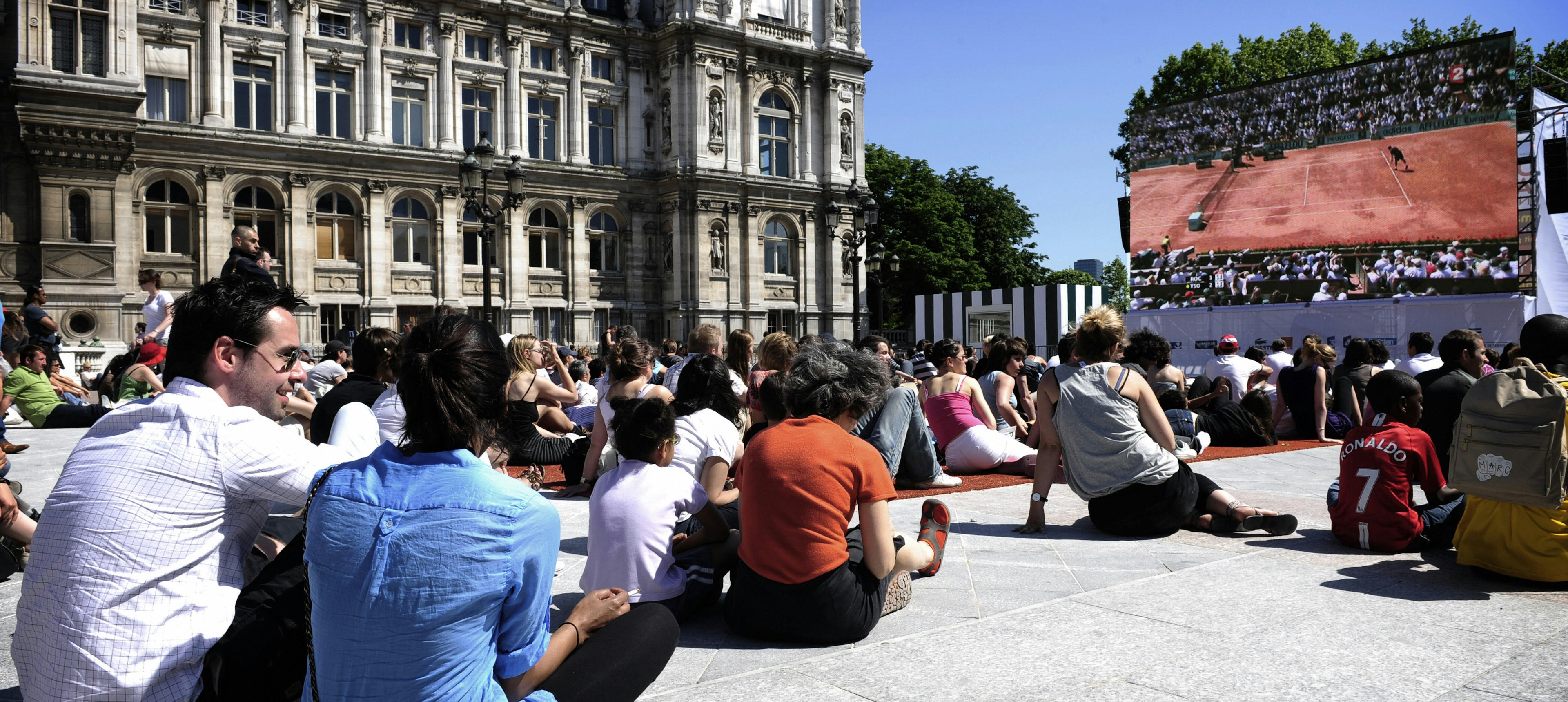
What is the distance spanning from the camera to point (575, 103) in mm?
34344

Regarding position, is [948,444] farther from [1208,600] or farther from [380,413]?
[380,413]

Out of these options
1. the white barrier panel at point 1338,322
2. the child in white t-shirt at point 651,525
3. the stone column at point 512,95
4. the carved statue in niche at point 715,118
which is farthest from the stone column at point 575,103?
the child in white t-shirt at point 651,525

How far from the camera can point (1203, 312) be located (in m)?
29.8

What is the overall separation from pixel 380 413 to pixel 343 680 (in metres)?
4.14

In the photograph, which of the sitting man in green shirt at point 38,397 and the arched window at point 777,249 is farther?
the arched window at point 777,249

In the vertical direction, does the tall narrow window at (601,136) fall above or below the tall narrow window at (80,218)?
above

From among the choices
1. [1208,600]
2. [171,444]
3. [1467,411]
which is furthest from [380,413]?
[1467,411]

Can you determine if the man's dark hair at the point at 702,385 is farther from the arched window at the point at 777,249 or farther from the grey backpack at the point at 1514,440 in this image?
the arched window at the point at 777,249

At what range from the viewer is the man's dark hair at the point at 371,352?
6.76m

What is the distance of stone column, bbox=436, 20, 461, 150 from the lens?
31.8 m

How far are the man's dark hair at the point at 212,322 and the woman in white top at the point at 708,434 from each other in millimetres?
2522

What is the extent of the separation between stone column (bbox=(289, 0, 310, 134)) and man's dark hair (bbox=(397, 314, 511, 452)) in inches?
1220

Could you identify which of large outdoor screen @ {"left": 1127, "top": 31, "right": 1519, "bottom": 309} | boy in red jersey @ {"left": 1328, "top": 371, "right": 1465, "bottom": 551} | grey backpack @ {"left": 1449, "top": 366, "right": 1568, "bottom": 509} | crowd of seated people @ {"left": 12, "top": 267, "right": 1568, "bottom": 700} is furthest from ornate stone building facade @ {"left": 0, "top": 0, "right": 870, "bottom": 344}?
grey backpack @ {"left": 1449, "top": 366, "right": 1568, "bottom": 509}

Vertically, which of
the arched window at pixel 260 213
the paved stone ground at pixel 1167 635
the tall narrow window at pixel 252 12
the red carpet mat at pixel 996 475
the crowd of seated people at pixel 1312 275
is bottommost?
the red carpet mat at pixel 996 475
